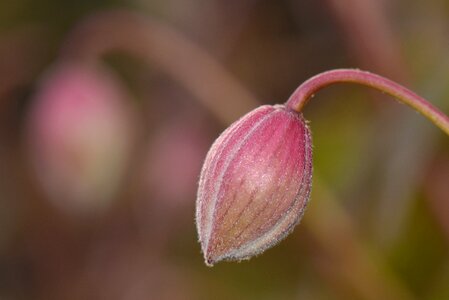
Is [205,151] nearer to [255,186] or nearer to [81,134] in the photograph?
[81,134]

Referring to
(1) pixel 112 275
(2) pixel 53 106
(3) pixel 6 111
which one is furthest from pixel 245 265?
(3) pixel 6 111

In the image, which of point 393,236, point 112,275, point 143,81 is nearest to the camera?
point 393,236

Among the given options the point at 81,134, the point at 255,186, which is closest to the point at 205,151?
the point at 81,134

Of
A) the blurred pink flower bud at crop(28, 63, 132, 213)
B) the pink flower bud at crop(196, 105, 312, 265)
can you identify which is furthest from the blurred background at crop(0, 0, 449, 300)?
the pink flower bud at crop(196, 105, 312, 265)

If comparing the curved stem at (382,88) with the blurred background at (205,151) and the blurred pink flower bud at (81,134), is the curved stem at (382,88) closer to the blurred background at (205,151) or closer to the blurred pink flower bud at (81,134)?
the blurred background at (205,151)

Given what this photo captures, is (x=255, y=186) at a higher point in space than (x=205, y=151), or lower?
higher

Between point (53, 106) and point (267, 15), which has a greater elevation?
point (267, 15)

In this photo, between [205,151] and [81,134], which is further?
[205,151]

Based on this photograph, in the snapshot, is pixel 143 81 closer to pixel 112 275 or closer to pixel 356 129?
pixel 112 275
